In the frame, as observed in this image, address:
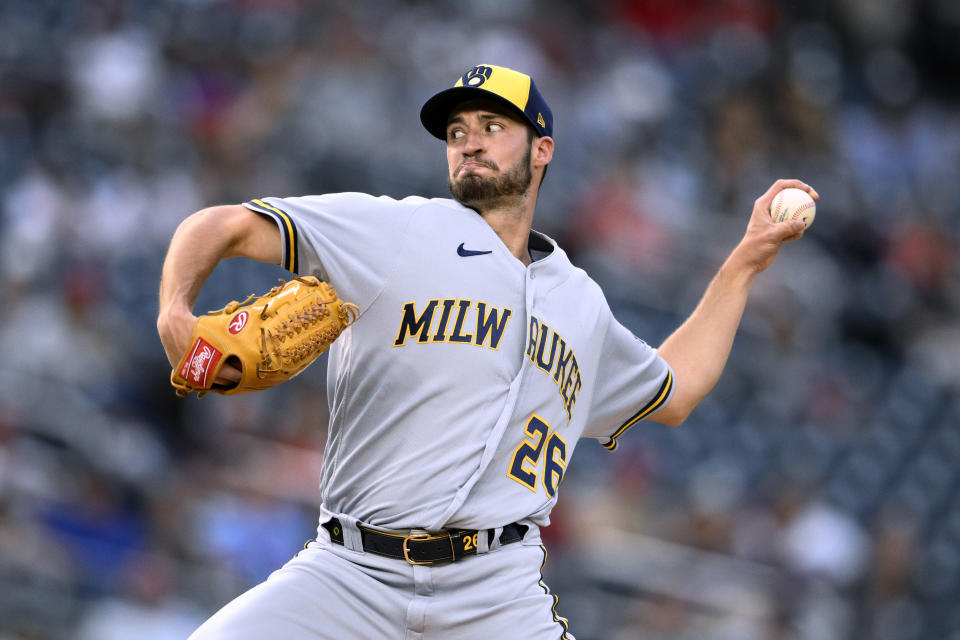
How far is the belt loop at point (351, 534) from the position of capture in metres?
2.73

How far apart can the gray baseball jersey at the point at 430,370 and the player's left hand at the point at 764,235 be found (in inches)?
28.4

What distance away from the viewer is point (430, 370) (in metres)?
2.77

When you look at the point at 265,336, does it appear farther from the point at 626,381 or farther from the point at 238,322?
the point at 626,381

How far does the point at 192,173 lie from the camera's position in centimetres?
694

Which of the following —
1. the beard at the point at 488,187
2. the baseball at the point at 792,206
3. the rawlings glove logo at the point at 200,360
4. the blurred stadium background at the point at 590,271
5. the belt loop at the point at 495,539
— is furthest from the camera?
the blurred stadium background at the point at 590,271

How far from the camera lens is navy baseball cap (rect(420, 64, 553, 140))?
3.05 metres

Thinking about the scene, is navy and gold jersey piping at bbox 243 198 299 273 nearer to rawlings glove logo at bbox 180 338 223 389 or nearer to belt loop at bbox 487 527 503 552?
rawlings glove logo at bbox 180 338 223 389

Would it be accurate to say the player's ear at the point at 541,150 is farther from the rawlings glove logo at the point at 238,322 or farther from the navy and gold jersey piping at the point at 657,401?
the rawlings glove logo at the point at 238,322

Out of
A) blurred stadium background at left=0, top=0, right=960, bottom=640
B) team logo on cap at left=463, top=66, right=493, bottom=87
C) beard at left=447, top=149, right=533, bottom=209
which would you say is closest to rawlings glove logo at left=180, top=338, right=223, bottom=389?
beard at left=447, top=149, right=533, bottom=209

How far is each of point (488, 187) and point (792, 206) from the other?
2.91 ft

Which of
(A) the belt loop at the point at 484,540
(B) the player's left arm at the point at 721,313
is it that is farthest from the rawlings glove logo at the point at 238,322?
(B) the player's left arm at the point at 721,313

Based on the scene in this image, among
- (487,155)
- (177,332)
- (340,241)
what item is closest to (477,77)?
(487,155)

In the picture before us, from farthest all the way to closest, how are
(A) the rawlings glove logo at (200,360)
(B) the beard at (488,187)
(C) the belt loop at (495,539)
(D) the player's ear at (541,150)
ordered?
(D) the player's ear at (541,150) < (B) the beard at (488,187) < (C) the belt loop at (495,539) < (A) the rawlings glove logo at (200,360)

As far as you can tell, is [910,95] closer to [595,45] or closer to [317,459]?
[595,45]
